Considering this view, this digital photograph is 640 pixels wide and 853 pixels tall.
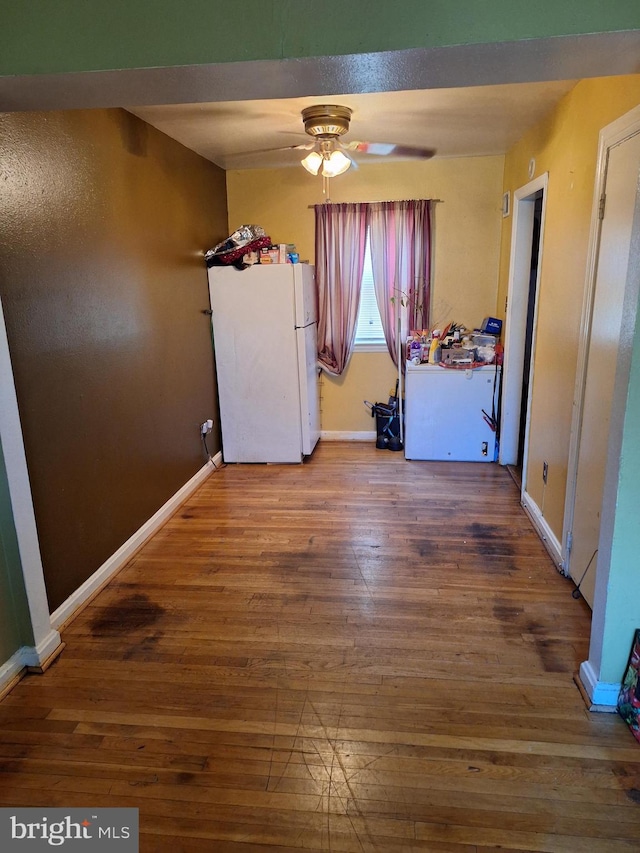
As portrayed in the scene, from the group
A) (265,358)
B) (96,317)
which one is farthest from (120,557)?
(265,358)

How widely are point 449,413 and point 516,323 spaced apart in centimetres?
87

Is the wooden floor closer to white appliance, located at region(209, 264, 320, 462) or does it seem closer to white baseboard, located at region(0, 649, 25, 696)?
white baseboard, located at region(0, 649, 25, 696)

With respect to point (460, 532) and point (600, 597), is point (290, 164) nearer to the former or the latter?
point (460, 532)

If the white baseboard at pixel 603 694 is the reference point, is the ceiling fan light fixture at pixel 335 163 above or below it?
above

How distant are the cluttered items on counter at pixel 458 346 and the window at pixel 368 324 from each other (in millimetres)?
319

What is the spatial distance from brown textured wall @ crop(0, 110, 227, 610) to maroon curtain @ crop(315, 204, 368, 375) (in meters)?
1.21

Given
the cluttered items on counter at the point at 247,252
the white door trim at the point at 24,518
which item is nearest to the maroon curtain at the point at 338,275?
the cluttered items on counter at the point at 247,252

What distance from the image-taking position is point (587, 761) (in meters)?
1.72

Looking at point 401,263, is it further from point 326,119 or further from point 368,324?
point 326,119

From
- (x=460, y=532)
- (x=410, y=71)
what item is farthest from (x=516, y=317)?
(x=410, y=71)

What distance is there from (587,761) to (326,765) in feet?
2.75

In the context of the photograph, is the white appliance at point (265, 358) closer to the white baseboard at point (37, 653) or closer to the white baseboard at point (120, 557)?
the white baseboard at point (120, 557)

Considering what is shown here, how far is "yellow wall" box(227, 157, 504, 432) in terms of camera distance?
4539 mm

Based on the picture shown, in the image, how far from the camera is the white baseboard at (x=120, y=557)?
8.32 ft
